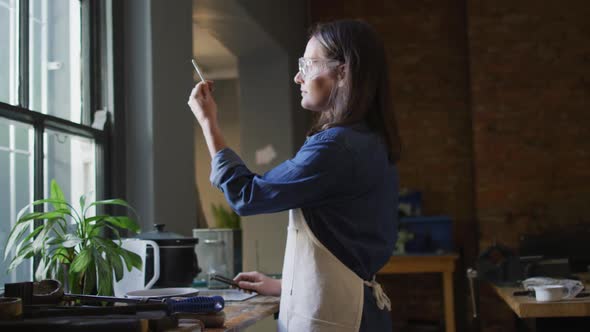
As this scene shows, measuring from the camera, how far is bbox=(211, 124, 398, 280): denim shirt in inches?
54.9

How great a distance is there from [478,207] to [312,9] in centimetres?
232

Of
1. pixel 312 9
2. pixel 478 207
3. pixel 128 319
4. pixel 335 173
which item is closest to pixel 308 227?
pixel 335 173

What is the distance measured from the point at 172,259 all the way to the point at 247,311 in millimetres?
379

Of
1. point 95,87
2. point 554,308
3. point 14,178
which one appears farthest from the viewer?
point 554,308

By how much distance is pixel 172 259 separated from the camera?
1.97m

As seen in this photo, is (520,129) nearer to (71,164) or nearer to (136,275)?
(71,164)

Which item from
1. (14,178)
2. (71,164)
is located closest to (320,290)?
(14,178)

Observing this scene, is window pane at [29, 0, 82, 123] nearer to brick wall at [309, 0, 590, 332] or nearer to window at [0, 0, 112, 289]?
window at [0, 0, 112, 289]

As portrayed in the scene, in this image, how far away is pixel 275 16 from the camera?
16.4 ft

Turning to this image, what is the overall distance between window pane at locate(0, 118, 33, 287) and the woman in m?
0.66

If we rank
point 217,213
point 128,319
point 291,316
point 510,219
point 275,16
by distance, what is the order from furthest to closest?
point 217,213 < point 510,219 < point 275,16 < point 291,316 < point 128,319

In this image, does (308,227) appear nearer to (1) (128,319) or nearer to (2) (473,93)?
(1) (128,319)

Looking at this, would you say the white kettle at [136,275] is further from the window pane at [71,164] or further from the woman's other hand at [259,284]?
the window pane at [71,164]

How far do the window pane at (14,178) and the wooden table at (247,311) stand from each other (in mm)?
632
